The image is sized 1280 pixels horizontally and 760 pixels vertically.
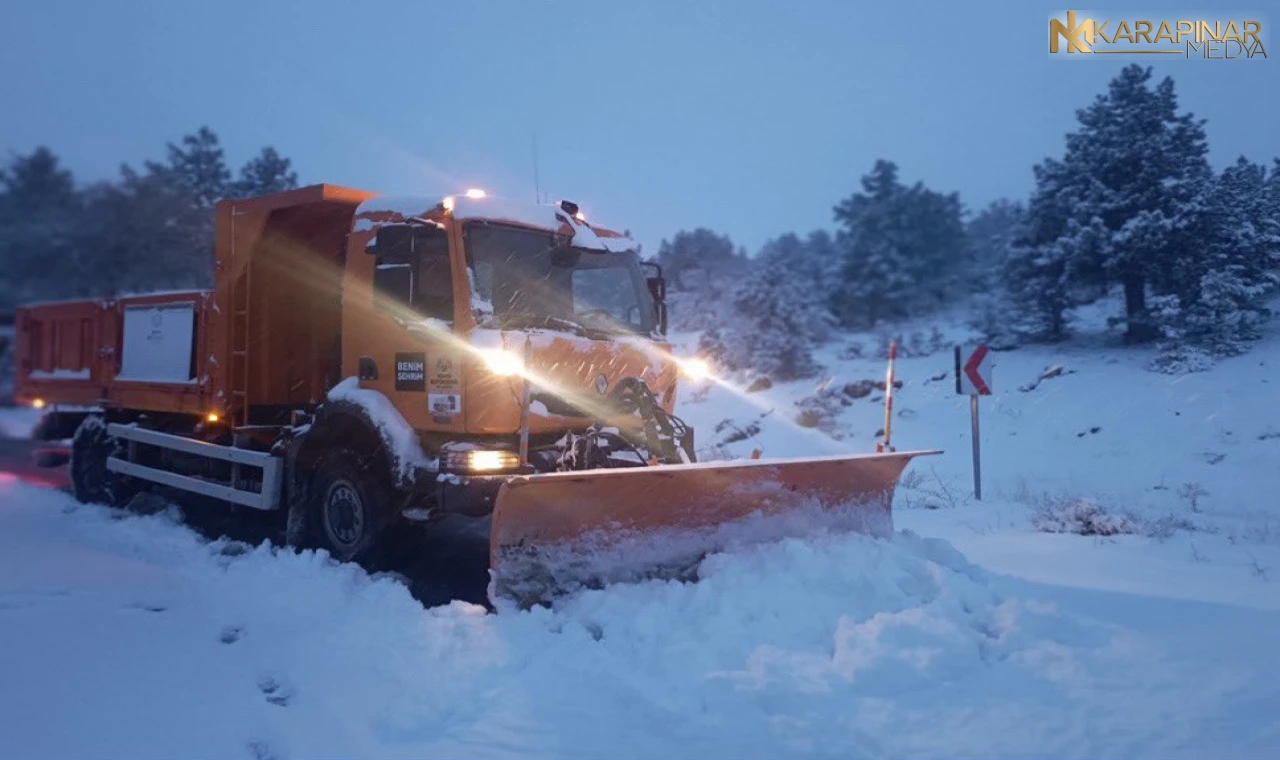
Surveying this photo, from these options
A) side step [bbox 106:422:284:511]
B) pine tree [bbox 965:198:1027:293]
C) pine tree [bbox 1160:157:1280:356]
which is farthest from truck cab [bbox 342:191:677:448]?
pine tree [bbox 965:198:1027:293]

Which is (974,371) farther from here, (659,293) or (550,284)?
(550,284)

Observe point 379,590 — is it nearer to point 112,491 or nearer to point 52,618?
point 52,618

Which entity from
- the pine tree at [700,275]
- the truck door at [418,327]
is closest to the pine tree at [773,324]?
the pine tree at [700,275]

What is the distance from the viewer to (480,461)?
18.5ft

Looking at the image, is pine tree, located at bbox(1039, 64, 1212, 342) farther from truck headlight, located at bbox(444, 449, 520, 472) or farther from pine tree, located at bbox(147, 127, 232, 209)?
pine tree, located at bbox(147, 127, 232, 209)

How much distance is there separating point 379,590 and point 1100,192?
16.2 metres

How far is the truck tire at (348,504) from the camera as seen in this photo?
6.39m

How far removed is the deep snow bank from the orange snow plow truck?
0.47m

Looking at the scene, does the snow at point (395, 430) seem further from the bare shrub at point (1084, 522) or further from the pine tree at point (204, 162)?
the pine tree at point (204, 162)

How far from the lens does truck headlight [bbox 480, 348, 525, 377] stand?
19.3ft

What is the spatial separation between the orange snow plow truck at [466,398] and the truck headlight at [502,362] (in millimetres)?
10

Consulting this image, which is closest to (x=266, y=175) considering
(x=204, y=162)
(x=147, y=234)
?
(x=204, y=162)

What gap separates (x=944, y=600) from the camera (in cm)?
481

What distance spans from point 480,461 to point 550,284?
1.71 metres
